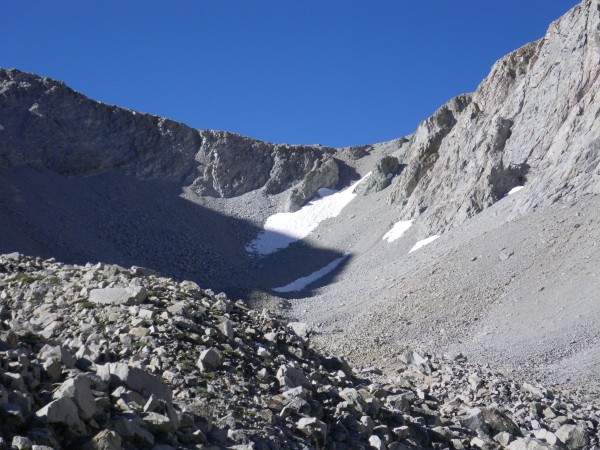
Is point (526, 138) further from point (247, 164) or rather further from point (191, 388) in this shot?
point (191, 388)

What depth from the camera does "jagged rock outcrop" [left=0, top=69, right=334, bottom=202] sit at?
6850 centimetres

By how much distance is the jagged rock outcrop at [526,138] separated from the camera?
4403cm

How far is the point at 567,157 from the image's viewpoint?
44750 millimetres

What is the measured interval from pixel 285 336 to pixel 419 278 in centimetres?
2735

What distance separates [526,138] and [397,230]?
1353cm

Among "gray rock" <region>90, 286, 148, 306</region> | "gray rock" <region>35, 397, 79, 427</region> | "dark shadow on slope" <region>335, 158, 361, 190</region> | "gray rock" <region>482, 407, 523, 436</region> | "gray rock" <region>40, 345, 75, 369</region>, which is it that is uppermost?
"dark shadow on slope" <region>335, 158, 361, 190</region>

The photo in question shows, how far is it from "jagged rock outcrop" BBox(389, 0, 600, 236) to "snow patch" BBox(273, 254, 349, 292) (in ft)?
25.4

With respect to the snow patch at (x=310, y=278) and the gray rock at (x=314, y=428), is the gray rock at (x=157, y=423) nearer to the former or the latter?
the gray rock at (x=314, y=428)

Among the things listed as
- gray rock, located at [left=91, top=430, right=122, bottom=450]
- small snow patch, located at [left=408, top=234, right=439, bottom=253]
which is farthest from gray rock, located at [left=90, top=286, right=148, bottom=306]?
small snow patch, located at [left=408, top=234, right=439, bottom=253]

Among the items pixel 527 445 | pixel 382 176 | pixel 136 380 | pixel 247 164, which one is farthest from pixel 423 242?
pixel 136 380

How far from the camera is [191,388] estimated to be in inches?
390

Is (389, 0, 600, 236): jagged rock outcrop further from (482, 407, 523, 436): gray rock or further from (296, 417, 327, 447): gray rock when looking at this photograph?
(296, 417, 327, 447): gray rock

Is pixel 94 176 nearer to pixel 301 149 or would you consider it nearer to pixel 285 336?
pixel 301 149

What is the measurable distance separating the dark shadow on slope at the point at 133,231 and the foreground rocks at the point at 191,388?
33225 mm
